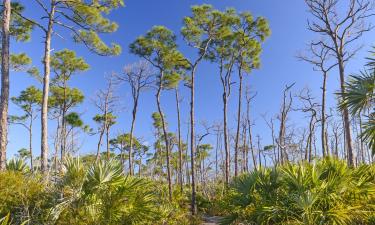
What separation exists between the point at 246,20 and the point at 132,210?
2001cm

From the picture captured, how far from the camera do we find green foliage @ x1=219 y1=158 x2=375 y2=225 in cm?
789

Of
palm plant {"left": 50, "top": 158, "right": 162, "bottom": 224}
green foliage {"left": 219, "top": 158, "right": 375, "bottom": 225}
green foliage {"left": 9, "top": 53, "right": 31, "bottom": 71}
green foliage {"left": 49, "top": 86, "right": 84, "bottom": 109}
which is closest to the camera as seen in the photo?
Answer: green foliage {"left": 219, "top": 158, "right": 375, "bottom": 225}

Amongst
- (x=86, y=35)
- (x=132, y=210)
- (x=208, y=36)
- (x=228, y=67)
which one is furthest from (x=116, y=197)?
(x=228, y=67)

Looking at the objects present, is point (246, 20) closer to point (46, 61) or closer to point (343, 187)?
point (46, 61)

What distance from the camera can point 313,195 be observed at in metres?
7.92

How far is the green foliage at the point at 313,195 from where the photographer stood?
789cm

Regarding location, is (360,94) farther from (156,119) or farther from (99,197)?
(156,119)

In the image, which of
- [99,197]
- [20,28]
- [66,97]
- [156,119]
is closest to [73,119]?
[66,97]

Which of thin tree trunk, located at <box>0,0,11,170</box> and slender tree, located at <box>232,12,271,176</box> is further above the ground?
slender tree, located at <box>232,12,271,176</box>

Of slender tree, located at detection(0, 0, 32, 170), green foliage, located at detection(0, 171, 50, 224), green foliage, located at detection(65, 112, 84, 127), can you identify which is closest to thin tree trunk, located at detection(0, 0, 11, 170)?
slender tree, located at detection(0, 0, 32, 170)

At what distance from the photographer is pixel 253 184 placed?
9.66m

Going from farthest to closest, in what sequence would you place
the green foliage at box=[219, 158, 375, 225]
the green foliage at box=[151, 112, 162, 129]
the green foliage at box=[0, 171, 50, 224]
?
the green foliage at box=[151, 112, 162, 129], the green foliage at box=[0, 171, 50, 224], the green foliage at box=[219, 158, 375, 225]

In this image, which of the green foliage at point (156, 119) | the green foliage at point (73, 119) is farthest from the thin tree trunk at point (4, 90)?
the green foliage at point (156, 119)

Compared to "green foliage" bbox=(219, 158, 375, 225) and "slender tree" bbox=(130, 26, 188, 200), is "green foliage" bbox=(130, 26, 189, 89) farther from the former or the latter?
"green foliage" bbox=(219, 158, 375, 225)
